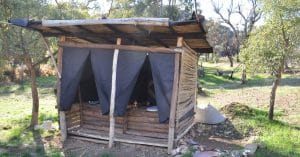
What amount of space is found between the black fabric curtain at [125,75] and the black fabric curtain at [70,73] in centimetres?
95

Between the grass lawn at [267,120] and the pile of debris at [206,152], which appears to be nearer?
the pile of debris at [206,152]

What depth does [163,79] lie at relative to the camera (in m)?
7.98

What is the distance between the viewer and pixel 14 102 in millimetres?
16766

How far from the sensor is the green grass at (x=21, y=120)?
8391mm

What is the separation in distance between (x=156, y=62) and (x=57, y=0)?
5094 mm

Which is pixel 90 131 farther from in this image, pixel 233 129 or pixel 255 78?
pixel 255 78

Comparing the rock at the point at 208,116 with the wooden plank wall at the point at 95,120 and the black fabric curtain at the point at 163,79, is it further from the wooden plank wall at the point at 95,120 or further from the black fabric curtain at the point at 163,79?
the black fabric curtain at the point at 163,79

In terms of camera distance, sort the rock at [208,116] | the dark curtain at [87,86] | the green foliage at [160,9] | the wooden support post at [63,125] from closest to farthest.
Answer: the wooden support post at [63,125] < the dark curtain at [87,86] < the rock at [208,116] < the green foliage at [160,9]

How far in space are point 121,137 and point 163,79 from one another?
1855 mm

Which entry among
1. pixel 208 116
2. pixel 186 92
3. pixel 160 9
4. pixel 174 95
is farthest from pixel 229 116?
pixel 160 9

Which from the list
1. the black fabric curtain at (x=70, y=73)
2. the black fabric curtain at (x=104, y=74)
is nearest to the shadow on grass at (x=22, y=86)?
the black fabric curtain at (x=70, y=73)

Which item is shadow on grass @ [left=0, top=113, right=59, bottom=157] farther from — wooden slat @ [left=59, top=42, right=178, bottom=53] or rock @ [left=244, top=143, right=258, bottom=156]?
rock @ [left=244, top=143, right=258, bottom=156]

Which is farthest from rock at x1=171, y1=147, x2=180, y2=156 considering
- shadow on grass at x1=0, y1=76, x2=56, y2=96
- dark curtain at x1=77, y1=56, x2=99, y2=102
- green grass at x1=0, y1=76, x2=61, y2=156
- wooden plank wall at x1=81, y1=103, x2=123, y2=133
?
shadow on grass at x1=0, y1=76, x2=56, y2=96

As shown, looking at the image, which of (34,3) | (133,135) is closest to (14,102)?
(34,3)
